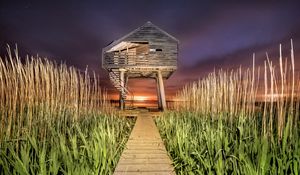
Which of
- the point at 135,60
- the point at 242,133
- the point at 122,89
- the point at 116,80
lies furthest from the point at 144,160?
the point at 116,80

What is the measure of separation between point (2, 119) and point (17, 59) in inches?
36.5

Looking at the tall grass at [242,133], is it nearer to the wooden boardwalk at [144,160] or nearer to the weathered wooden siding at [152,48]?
the wooden boardwalk at [144,160]

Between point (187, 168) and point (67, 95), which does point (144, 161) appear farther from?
point (67, 95)

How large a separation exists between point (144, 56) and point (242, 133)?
11.8 meters

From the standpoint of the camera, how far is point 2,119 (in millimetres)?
3590

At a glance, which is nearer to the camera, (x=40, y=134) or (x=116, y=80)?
(x=40, y=134)

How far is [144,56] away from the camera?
1496 cm

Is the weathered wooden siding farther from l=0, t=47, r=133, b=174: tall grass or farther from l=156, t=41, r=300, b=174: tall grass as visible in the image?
l=0, t=47, r=133, b=174: tall grass

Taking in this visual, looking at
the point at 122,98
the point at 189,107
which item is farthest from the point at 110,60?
the point at 189,107

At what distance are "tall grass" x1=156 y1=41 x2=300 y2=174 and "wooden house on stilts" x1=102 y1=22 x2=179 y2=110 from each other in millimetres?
7037

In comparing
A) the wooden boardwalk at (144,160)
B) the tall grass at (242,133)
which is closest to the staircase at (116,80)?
the tall grass at (242,133)

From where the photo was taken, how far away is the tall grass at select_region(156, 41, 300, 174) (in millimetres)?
2875

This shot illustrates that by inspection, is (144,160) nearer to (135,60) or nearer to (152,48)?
(135,60)

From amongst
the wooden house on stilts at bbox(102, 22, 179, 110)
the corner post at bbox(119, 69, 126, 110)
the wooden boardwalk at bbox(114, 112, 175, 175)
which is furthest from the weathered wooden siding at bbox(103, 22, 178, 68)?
the wooden boardwalk at bbox(114, 112, 175, 175)
